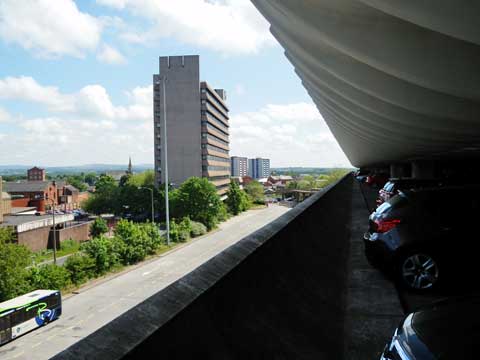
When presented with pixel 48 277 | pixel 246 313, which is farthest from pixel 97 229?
pixel 246 313

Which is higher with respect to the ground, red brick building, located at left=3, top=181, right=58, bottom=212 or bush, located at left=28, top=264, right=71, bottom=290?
red brick building, located at left=3, top=181, right=58, bottom=212

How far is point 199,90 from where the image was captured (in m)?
84.6

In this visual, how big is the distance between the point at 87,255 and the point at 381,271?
33820mm

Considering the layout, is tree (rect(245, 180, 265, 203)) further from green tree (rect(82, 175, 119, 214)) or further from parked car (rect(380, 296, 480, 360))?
parked car (rect(380, 296, 480, 360))

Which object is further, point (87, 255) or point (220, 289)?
point (87, 255)

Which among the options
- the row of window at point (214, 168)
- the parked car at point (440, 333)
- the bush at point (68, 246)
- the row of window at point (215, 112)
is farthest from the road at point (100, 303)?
the row of window at point (215, 112)

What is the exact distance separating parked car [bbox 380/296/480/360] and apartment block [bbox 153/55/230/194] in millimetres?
81133

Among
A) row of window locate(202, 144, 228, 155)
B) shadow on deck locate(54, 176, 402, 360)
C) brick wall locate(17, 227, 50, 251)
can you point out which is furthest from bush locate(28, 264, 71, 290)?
row of window locate(202, 144, 228, 155)

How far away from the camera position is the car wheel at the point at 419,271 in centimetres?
506

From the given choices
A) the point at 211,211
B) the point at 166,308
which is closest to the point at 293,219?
the point at 166,308

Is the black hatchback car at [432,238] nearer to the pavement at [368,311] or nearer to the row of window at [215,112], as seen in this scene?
the pavement at [368,311]

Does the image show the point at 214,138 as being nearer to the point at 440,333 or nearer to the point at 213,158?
the point at 213,158

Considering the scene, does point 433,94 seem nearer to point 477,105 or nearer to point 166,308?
point 477,105

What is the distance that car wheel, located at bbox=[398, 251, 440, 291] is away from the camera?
5062 millimetres
